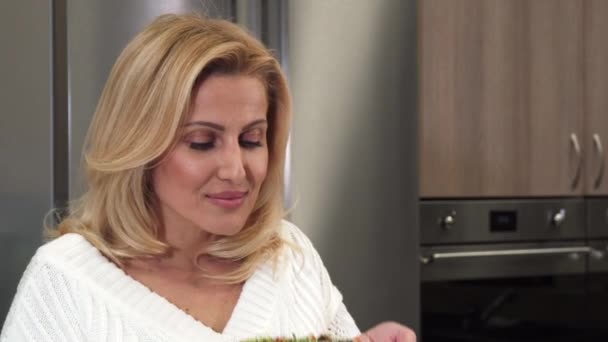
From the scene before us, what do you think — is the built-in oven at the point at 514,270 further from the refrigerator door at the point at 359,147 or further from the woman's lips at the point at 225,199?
the woman's lips at the point at 225,199

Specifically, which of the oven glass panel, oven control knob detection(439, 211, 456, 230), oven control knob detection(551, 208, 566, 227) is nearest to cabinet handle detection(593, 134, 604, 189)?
oven control knob detection(551, 208, 566, 227)

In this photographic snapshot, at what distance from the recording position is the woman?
1.19 m

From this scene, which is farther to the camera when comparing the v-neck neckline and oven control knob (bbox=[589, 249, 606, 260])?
oven control knob (bbox=[589, 249, 606, 260])

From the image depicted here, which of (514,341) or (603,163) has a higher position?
(603,163)

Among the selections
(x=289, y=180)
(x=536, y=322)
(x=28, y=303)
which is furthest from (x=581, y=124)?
(x=28, y=303)

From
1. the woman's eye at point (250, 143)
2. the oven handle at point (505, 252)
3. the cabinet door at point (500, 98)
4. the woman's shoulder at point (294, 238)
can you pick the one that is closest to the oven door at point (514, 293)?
the oven handle at point (505, 252)

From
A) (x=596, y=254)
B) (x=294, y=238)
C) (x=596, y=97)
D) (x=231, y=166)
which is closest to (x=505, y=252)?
(x=596, y=254)

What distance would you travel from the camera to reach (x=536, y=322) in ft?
7.44

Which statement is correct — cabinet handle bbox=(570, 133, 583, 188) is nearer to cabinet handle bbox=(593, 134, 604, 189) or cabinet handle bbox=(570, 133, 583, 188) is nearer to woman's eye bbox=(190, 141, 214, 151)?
cabinet handle bbox=(593, 134, 604, 189)

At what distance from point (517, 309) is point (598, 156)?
1.48 ft

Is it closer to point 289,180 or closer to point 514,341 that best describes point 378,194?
point 289,180

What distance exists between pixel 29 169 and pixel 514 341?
1.34m

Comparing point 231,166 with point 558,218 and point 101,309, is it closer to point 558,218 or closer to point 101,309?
point 101,309

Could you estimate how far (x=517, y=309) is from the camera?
223cm
